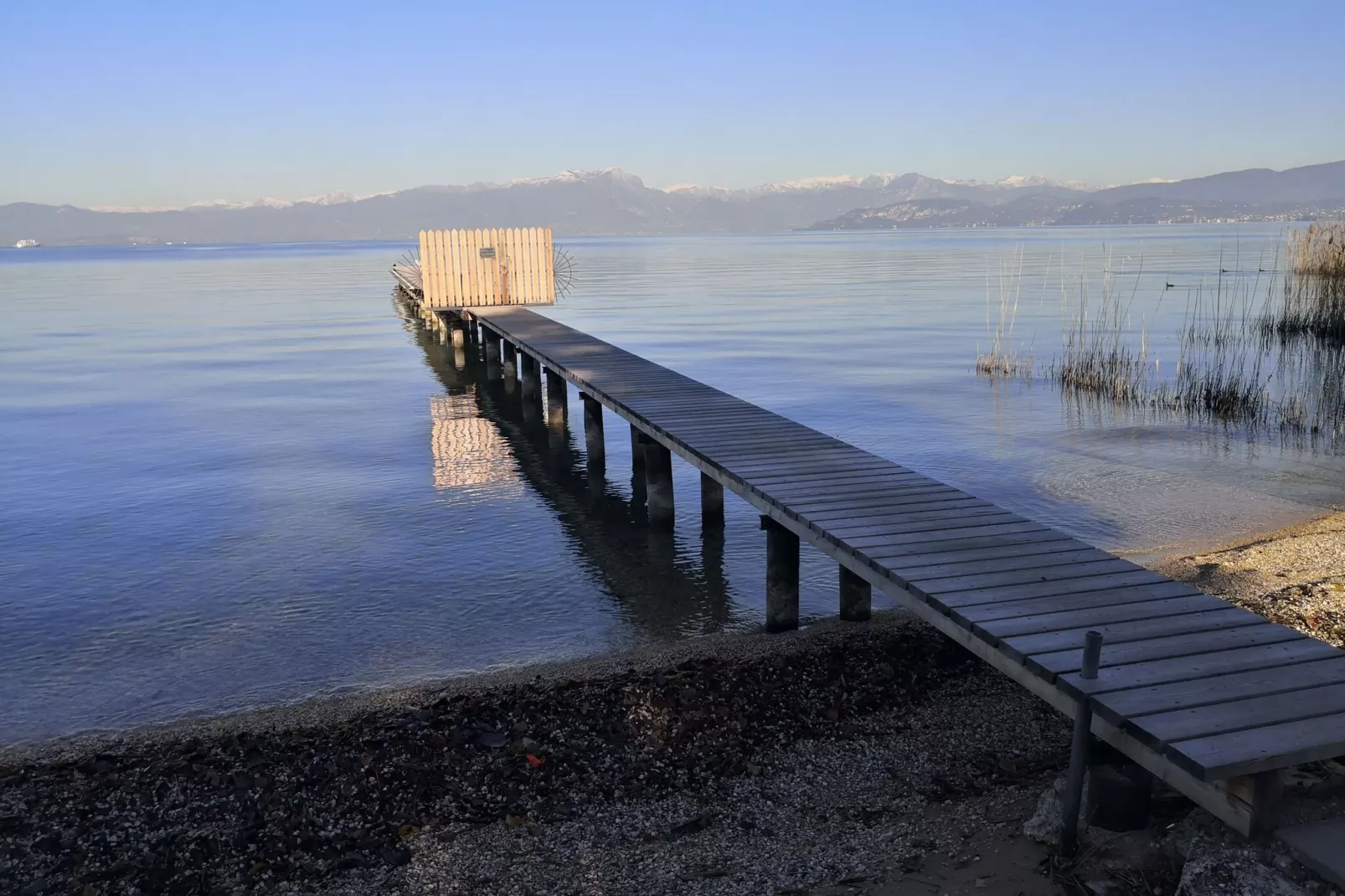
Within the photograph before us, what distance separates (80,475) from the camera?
44.5 feet

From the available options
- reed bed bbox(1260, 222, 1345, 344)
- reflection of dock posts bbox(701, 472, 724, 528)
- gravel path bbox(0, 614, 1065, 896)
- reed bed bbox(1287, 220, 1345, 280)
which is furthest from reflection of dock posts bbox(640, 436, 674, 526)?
reed bed bbox(1287, 220, 1345, 280)

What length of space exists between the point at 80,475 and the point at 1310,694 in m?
13.4

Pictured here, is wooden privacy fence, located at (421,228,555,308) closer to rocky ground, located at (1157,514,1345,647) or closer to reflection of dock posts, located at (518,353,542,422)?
reflection of dock posts, located at (518,353,542,422)

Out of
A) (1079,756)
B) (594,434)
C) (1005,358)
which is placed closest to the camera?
(1079,756)

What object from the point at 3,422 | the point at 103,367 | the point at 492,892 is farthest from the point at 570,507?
the point at 103,367

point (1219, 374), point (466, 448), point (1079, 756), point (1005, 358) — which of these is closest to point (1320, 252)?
point (1005, 358)

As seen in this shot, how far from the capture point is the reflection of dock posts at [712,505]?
1029 centimetres

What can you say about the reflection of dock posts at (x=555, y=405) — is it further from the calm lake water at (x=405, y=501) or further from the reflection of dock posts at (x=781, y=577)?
the reflection of dock posts at (x=781, y=577)

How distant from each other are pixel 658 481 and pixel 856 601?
11.1 feet

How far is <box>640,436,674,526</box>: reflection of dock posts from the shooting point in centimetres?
1062

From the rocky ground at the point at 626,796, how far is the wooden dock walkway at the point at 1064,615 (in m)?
0.33

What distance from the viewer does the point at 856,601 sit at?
25.0 ft

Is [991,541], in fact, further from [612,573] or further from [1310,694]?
[612,573]

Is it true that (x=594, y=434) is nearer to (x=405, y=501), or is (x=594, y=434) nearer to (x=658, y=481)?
(x=405, y=501)
